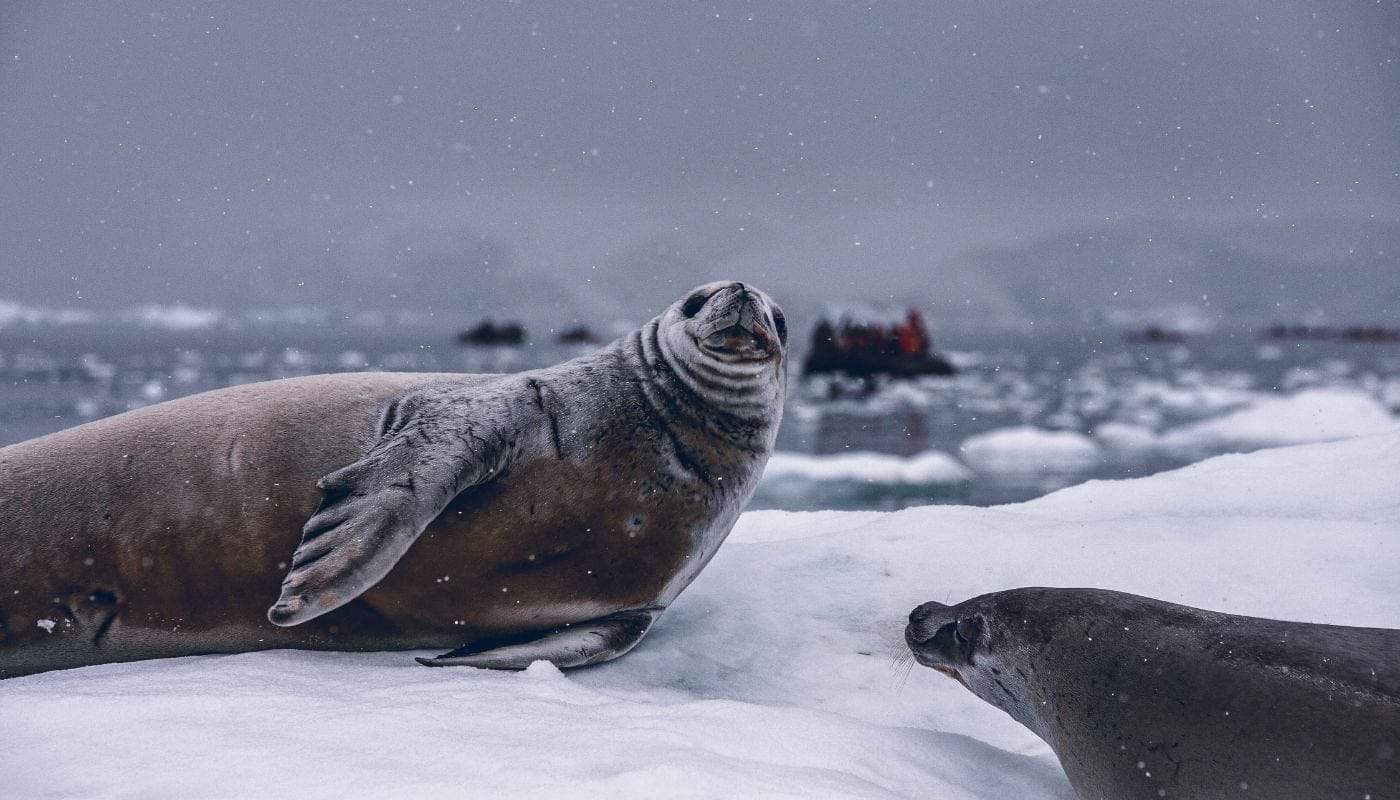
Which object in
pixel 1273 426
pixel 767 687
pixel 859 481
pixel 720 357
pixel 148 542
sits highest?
pixel 1273 426

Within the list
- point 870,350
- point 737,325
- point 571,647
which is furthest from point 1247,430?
point 571,647

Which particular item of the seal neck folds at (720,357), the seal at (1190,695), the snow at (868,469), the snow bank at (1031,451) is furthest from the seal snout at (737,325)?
the snow bank at (1031,451)

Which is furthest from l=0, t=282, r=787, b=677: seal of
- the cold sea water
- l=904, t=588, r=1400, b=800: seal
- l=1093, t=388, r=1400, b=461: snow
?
l=1093, t=388, r=1400, b=461: snow

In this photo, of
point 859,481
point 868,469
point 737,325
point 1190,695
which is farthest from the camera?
point 868,469

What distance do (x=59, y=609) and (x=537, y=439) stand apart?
131 centimetres

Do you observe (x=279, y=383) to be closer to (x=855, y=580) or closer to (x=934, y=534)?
(x=855, y=580)

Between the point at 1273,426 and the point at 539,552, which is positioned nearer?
the point at 539,552

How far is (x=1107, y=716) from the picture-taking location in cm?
194

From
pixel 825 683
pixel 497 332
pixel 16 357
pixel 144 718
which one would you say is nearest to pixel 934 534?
pixel 825 683

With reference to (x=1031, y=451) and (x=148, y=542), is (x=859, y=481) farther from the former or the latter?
(x=148, y=542)

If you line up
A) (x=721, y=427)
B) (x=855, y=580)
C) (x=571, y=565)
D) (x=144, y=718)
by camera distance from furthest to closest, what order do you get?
(x=855, y=580), (x=721, y=427), (x=571, y=565), (x=144, y=718)

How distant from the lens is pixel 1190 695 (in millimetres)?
1810

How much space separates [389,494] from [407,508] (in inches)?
2.7

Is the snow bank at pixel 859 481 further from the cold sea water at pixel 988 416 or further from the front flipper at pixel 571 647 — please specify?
the front flipper at pixel 571 647
